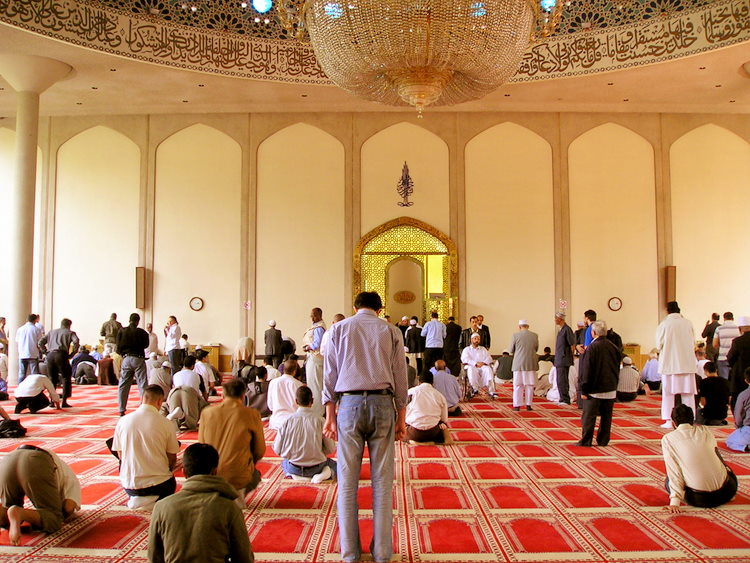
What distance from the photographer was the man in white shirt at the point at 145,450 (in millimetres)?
3102

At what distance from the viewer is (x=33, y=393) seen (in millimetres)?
6082

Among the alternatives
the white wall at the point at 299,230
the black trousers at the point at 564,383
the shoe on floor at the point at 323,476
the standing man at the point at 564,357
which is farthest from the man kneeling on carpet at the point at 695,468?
the white wall at the point at 299,230

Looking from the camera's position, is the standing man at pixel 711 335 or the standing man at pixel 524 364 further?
the standing man at pixel 711 335

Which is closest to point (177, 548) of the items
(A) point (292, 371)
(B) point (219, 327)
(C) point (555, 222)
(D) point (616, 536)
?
(D) point (616, 536)

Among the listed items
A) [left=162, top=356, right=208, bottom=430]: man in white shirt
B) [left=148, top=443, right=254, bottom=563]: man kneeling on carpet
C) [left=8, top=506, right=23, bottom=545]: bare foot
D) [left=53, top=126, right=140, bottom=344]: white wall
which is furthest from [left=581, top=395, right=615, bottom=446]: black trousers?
[left=53, top=126, right=140, bottom=344]: white wall

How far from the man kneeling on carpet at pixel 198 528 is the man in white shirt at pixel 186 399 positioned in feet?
11.4

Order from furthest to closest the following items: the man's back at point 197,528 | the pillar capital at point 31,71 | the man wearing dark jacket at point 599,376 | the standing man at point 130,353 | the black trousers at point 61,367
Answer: the pillar capital at point 31,71 < the black trousers at point 61,367 < the standing man at point 130,353 < the man wearing dark jacket at point 599,376 < the man's back at point 197,528

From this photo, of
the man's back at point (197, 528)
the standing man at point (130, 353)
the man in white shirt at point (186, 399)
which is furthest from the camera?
the standing man at point (130, 353)

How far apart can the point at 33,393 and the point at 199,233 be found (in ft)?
16.3

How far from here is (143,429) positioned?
310 cm

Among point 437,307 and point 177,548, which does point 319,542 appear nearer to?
point 177,548

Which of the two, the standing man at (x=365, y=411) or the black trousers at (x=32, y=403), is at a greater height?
the standing man at (x=365, y=411)

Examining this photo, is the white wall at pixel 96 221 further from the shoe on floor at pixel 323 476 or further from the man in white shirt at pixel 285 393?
the shoe on floor at pixel 323 476

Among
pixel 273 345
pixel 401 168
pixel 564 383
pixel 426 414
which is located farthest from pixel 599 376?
pixel 401 168
